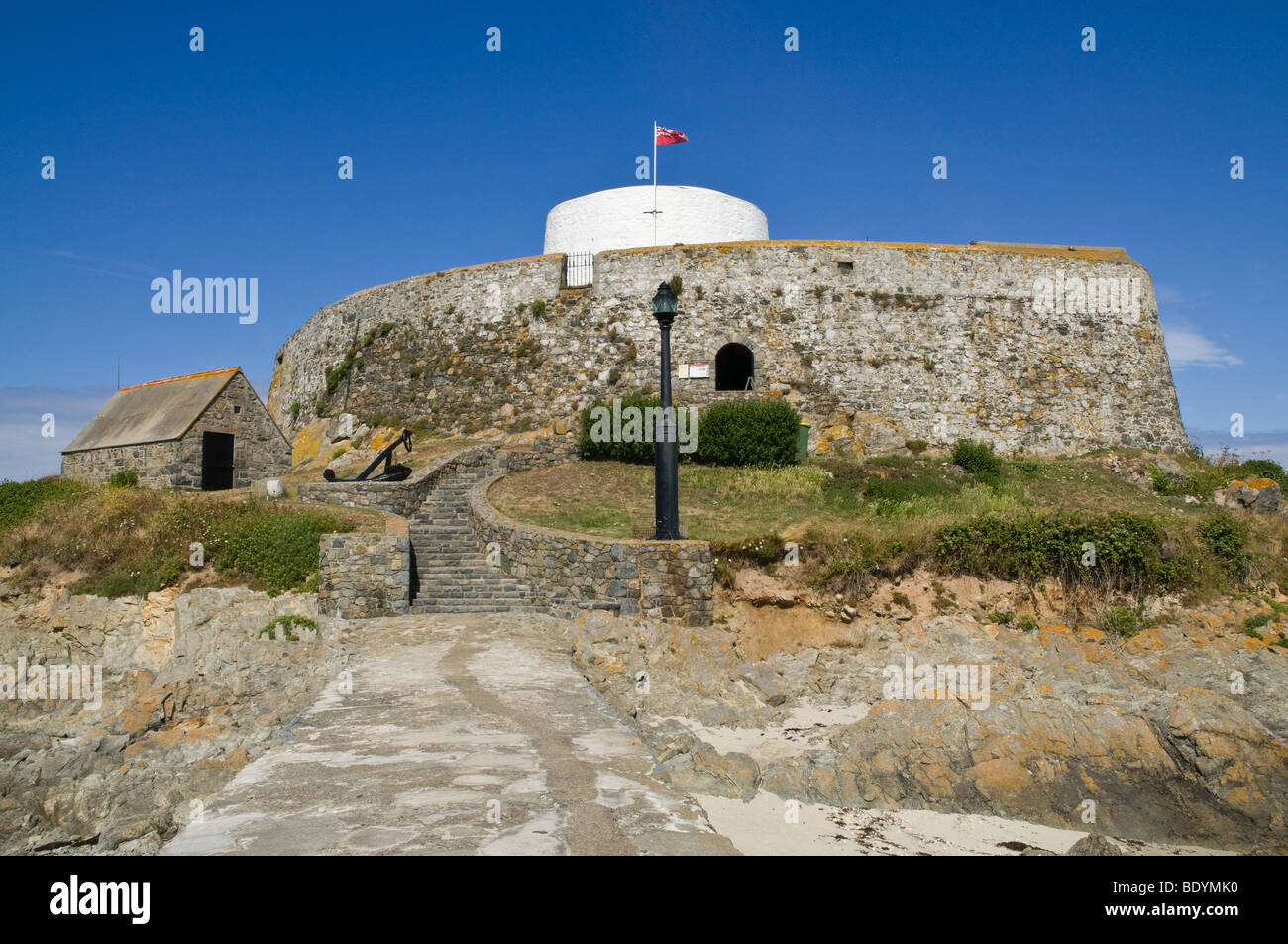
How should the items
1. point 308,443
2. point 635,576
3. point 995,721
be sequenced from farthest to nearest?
point 308,443
point 635,576
point 995,721

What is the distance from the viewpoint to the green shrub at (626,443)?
21.5 metres

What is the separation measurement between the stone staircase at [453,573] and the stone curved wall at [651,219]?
11603 mm

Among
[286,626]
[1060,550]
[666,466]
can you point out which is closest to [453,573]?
[286,626]

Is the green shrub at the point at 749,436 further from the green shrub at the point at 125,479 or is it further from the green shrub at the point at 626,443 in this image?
the green shrub at the point at 125,479

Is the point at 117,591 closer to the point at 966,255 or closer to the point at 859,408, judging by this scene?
the point at 859,408

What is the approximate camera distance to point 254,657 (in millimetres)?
11180

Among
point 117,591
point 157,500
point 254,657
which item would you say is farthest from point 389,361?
point 254,657

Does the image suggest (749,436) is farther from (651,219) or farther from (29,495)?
(29,495)

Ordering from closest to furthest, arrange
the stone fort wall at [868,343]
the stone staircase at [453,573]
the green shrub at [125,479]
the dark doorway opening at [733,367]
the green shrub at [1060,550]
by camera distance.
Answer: the green shrub at [1060,550], the stone staircase at [453,573], the green shrub at [125,479], the stone fort wall at [868,343], the dark doorway opening at [733,367]

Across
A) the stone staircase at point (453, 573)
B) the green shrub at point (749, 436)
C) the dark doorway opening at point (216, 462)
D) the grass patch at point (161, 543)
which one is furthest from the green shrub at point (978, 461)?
the dark doorway opening at point (216, 462)

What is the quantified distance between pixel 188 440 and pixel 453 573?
297 inches

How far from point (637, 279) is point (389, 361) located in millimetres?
8279

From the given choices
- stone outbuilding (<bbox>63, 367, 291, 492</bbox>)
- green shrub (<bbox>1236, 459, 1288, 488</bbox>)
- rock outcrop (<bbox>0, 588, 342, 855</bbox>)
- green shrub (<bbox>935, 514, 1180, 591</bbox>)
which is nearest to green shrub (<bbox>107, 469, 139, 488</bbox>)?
stone outbuilding (<bbox>63, 367, 291, 492</bbox>)

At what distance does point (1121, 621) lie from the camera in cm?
1203
